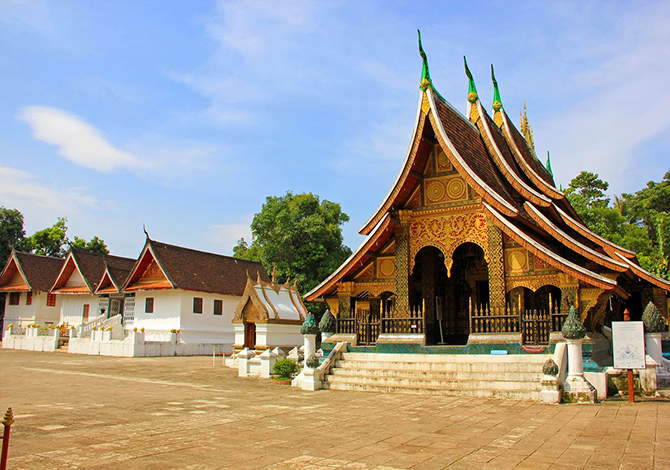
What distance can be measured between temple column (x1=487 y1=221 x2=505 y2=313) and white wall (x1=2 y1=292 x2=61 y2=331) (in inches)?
1302

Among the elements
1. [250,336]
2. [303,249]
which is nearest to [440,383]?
[250,336]

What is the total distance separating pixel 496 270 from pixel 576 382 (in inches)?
133

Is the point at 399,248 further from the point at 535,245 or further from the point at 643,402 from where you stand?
the point at 643,402

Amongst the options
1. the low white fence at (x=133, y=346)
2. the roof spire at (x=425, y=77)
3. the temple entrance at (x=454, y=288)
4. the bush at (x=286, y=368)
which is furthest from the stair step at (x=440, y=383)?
the low white fence at (x=133, y=346)

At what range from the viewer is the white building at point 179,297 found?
2795 centimetres

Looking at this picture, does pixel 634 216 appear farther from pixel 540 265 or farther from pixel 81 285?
pixel 81 285

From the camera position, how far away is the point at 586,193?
40.8 m

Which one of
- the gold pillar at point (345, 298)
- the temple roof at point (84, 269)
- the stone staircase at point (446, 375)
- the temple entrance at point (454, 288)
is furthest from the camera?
the temple roof at point (84, 269)

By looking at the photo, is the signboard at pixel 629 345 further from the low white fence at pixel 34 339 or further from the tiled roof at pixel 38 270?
the tiled roof at pixel 38 270

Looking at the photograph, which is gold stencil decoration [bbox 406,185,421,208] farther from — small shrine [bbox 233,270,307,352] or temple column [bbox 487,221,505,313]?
small shrine [bbox 233,270,307,352]

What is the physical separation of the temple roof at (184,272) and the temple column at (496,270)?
63.0ft

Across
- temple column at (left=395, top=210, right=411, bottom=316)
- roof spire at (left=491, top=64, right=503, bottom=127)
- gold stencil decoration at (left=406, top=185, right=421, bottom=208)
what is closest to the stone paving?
temple column at (left=395, top=210, right=411, bottom=316)

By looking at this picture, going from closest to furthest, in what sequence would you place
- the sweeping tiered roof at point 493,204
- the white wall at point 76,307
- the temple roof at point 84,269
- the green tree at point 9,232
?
the sweeping tiered roof at point 493,204, the temple roof at point 84,269, the white wall at point 76,307, the green tree at point 9,232

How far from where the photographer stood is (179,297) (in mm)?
28094
